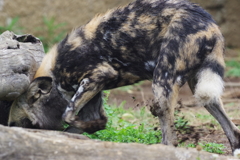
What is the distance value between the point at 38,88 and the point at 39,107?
0.26 m

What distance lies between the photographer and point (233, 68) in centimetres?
940

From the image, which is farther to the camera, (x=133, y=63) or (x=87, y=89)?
(x=133, y=63)

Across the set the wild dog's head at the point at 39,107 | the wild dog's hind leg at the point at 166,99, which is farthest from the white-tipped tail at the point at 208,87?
the wild dog's head at the point at 39,107

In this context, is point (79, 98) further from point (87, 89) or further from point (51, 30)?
point (51, 30)

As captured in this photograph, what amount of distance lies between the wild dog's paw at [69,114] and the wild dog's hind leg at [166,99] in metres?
0.79

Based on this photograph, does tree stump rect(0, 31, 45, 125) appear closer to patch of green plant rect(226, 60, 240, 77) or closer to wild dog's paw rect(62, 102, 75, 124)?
wild dog's paw rect(62, 102, 75, 124)

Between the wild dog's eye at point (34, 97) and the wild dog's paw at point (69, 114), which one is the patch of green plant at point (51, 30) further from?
the wild dog's paw at point (69, 114)

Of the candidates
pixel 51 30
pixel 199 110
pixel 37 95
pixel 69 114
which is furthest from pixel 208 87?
pixel 51 30

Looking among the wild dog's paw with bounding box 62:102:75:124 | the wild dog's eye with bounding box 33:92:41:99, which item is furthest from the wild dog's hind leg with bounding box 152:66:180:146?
the wild dog's eye with bounding box 33:92:41:99

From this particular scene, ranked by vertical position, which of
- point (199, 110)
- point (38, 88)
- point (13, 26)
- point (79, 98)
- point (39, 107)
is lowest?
point (199, 110)

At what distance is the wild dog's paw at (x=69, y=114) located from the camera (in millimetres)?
3926

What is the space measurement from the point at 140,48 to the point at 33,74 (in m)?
1.05

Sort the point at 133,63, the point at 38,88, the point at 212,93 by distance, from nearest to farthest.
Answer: the point at 212,93, the point at 38,88, the point at 133,63

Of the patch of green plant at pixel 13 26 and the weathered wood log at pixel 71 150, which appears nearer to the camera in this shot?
the weathered wood log at pixel 71 150
